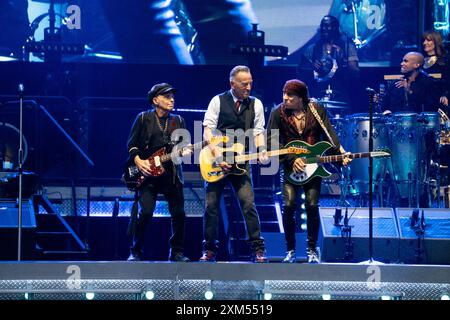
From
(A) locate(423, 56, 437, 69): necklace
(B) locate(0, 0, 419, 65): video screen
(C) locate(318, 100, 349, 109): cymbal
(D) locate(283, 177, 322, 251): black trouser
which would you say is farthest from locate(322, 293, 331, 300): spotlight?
(B) locate(0, 0, 419, 65): video screen

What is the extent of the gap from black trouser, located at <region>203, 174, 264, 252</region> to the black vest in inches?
22.0

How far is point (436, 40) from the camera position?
1514 centimetres

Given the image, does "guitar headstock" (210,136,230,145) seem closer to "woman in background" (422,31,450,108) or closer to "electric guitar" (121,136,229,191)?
"electric guitar" (121,136,229,191)

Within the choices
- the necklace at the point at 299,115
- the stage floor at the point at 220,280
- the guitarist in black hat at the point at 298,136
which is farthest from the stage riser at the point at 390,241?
the stage floor at the point at 220,280

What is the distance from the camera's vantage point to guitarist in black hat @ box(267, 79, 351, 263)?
11344mm

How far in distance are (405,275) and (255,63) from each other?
6.26 metres

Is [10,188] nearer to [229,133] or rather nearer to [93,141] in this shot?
[93,141]

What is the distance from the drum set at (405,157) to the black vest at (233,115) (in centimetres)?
320

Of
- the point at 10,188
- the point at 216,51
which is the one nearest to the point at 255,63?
the point at 216,51

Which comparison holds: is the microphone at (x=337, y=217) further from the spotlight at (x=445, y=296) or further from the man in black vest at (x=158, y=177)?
the spotlight at (x=445, y=296)

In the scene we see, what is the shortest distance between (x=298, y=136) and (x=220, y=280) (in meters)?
1.99

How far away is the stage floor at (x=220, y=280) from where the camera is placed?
33.3 feet

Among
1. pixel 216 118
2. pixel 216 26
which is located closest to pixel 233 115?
pixel 216 118
